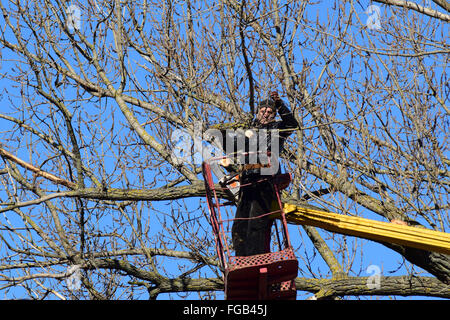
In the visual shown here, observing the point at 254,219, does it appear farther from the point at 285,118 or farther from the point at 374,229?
the point at 374,229

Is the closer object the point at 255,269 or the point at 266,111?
the point at 255,269

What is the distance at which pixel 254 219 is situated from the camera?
7.98 metres

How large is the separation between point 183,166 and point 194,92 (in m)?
1.02

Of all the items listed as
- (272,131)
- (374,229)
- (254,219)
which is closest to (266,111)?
(272,131)

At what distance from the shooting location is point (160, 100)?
10344mm

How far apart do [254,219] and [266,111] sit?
1228mm

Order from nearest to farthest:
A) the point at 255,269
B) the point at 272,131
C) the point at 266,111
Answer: the point at 255,269 → the point at 272,131 → the point at 266,111

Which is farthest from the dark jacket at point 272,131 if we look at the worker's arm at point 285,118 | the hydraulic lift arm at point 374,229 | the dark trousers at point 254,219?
the hydraulic lift arm at point 374,229

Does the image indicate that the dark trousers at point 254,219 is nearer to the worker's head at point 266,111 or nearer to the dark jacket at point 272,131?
the dark jacket at point 272,131

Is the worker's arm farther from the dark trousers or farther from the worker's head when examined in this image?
the dark trousers

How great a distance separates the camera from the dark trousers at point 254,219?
794cm

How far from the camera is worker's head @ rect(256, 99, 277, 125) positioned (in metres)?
8.21
